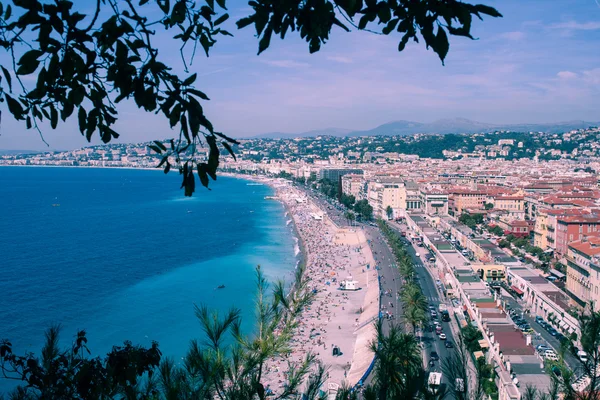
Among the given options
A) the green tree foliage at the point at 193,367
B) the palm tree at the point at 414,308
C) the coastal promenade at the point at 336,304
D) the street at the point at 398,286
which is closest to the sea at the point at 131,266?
the green tree foliage at the point at 193,367

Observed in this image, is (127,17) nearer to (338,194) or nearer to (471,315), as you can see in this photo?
(471,315)

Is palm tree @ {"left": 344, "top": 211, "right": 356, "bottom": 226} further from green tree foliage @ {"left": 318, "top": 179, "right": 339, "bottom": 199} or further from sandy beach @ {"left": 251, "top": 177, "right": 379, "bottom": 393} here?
green tree foliage @ {"left": 318, "top": 179, "right": 339, "bottom": 199}

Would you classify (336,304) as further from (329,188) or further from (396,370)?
(329,188)

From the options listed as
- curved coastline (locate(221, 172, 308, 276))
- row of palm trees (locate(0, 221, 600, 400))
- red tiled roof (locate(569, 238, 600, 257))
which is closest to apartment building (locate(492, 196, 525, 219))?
curved coastline (locate(221, 172, 308, 276))

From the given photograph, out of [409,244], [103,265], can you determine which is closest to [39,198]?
[103,265]

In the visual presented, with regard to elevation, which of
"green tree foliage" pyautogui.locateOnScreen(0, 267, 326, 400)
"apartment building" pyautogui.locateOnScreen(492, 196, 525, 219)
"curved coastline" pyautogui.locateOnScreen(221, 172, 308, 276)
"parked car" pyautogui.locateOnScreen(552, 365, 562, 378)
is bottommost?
"curved coastline" pyautogui.locateOnScreen(221, 172, 308, 276)

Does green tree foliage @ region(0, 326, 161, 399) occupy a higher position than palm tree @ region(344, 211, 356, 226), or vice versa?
green tree foliage @ region(0, 326, 161, 399)

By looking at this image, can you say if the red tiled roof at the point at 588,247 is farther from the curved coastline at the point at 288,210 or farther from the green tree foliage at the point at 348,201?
the green tree foliage at the point at 348,201

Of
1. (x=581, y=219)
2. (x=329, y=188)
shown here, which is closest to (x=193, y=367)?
(x=581, y=219)
